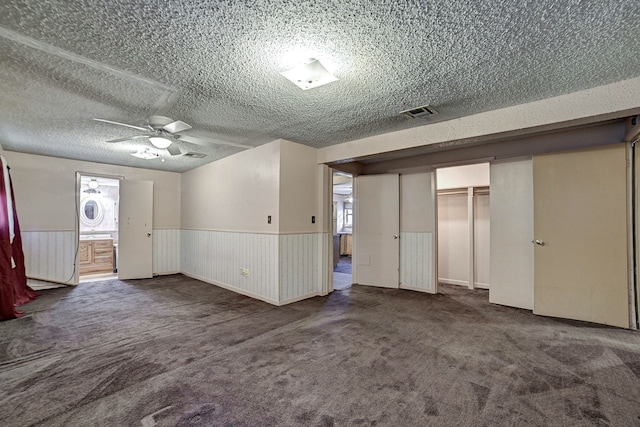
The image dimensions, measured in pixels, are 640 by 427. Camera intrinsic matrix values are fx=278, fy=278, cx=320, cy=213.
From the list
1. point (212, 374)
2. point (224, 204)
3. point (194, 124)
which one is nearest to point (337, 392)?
point (212, 374)

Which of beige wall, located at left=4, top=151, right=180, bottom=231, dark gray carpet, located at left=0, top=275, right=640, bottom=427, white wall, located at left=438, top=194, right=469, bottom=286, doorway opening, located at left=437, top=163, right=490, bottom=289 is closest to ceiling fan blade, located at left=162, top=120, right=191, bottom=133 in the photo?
dark gray carpet, located at left=0, top=275, right=640, bottom=427

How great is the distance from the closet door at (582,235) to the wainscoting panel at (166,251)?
6648 millimetres

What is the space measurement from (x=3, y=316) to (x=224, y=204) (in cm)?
299

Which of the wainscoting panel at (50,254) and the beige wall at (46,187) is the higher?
the beige wall at (46,187)

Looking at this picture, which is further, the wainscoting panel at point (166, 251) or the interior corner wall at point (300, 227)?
the wainscoting panel at point (166, 251)

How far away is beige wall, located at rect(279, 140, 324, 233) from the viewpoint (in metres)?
3.96

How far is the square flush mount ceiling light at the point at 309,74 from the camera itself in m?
1.96

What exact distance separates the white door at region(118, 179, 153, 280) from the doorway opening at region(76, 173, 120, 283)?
473 millimetres

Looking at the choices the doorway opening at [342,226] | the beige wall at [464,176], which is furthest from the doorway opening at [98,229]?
the beige wall at [464,176]

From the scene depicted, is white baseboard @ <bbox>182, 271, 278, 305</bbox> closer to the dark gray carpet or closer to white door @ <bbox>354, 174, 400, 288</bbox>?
the dark gray carpet

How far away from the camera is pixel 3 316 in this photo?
325 centimetres

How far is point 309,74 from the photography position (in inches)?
79.7

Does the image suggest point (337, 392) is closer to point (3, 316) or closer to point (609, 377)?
point (609, 377)

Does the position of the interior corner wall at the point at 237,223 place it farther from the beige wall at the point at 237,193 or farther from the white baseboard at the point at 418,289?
the white baseboard at the point at 418,289
